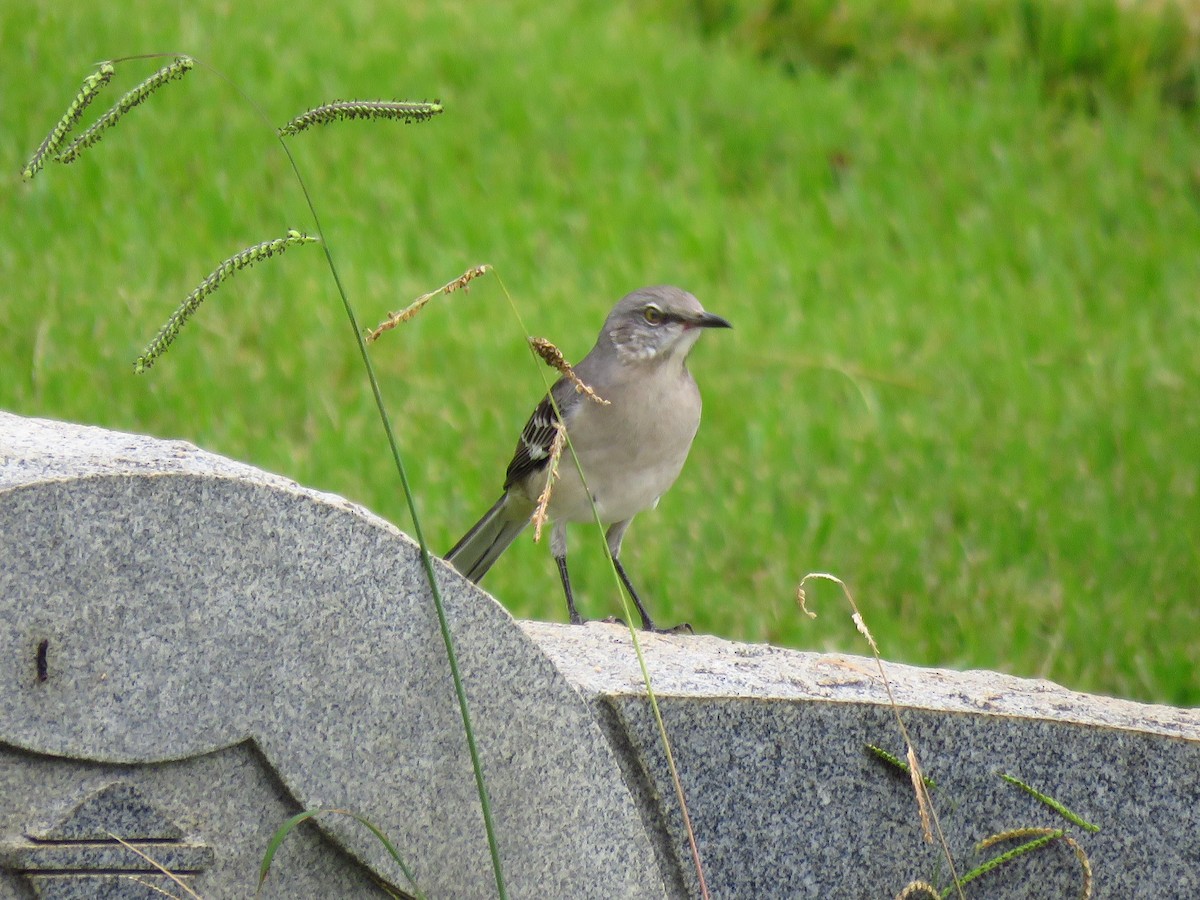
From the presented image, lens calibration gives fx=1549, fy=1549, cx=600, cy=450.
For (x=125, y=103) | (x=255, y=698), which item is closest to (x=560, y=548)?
(x=255, y=698)

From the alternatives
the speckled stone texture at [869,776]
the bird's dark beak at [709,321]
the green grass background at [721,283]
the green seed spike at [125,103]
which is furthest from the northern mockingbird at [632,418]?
the green seed spike at [125,103]

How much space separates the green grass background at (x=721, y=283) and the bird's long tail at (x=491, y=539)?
55 cm

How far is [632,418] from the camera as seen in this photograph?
191 inches

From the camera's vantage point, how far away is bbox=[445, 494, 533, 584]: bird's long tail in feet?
17.1

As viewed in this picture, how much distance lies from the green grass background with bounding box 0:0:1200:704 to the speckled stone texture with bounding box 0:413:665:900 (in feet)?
9.53

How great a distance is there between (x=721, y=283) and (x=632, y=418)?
3464 millimetres

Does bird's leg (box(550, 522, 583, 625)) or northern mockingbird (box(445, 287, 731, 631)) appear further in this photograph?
bird's leg (box(550, 522, 583, 625))

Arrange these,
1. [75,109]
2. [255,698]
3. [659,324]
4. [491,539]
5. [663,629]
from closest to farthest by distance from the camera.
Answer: [75,109] → [255,698] → [663,629] → [659,324] → [491,539]

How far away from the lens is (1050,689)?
381 cm

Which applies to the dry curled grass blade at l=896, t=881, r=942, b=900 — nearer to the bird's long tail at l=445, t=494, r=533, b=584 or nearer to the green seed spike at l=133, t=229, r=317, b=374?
the green seed spike at l=133, t=229, r=317, b=374

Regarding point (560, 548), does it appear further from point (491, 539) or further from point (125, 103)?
point (125, 103)

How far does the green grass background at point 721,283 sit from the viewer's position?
6168mm

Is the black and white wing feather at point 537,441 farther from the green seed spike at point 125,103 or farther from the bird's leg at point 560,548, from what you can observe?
the green seed spike at point 125,103

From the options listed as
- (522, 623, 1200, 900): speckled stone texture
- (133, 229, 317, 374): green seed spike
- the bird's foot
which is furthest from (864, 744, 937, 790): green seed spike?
(133, 229, 317, 374): green seed spike
